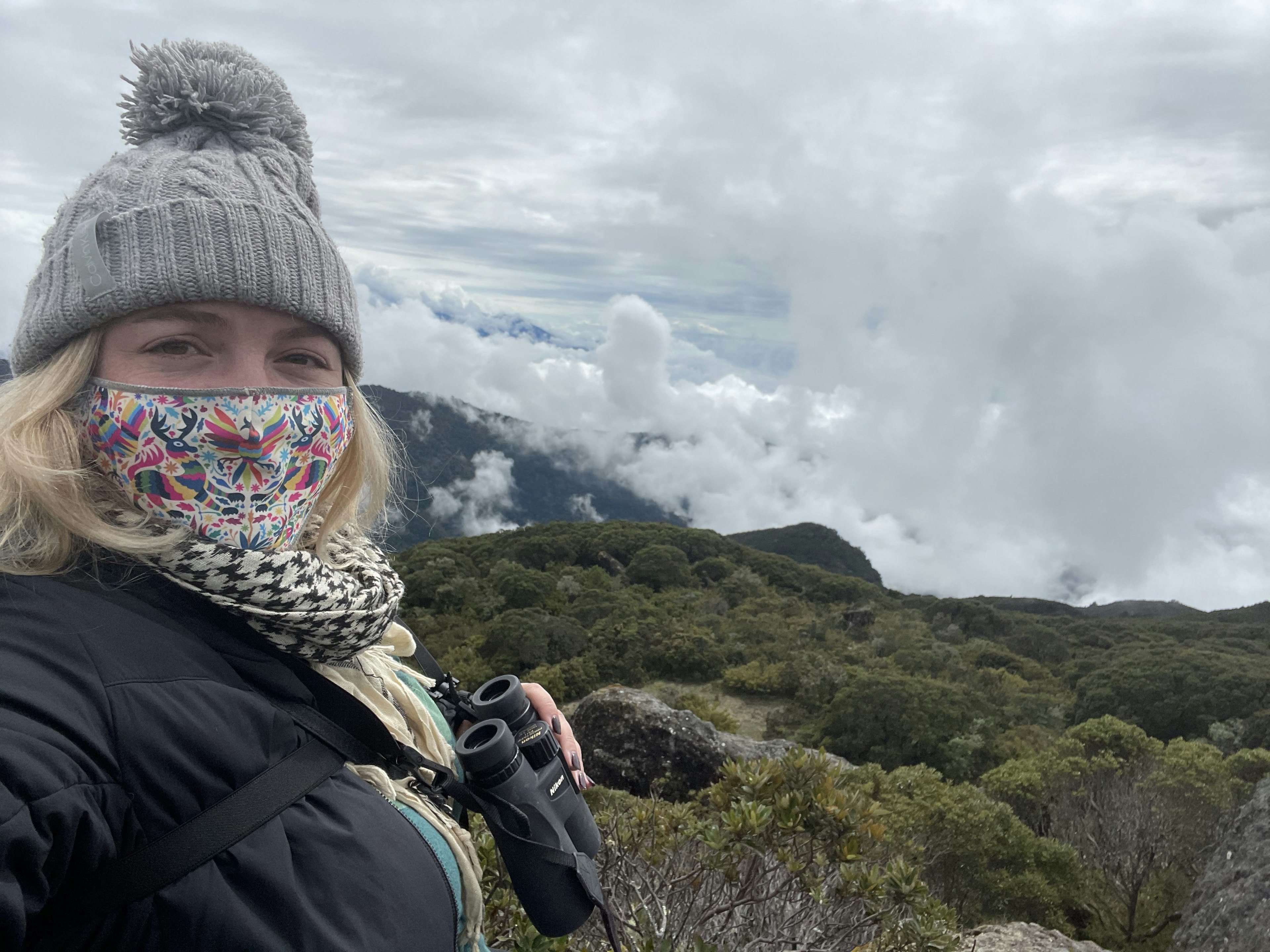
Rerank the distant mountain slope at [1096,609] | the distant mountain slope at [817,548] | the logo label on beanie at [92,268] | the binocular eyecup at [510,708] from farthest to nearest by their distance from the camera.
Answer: the distant mountain slope at [817,548] → the distant mountain slope at [1096,609] → the binocular eyecup at [510,708] → the logo label on beanie at [92,268]

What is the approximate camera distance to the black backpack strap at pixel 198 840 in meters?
0.91

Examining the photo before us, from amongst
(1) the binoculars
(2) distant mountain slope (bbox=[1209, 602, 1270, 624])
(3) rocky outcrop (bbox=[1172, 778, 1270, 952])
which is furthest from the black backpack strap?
(2) distant mountain slope (bbox=[1209, 602, 1270, 624])

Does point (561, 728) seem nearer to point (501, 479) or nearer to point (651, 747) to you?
point (651, 747)

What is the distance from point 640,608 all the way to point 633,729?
15.2 metres

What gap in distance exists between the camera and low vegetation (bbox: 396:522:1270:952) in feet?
24.5

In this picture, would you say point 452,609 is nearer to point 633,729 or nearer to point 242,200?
point 633,729

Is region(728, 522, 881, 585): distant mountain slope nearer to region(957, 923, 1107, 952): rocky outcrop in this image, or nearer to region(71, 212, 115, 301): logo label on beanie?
region(957, 923, 1107, 952): rocky outcrop

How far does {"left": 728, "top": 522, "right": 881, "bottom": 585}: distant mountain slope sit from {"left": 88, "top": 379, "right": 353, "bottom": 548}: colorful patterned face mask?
5519 centimetres

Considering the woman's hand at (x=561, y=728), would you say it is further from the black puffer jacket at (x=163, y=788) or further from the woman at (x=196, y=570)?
the black puffer jacket at (x=163, y=788)

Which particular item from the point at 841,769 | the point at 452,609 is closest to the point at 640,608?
the point at 452,609

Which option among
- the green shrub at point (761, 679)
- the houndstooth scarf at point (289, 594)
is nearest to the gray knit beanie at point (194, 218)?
the houndstooth scarf at point (289, 594)

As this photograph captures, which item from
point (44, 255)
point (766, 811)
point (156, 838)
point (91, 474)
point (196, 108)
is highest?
point (196, 108)

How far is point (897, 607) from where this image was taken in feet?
106

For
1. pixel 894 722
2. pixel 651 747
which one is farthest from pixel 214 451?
pixel 894 722
